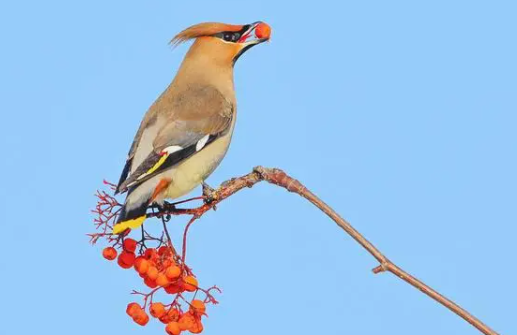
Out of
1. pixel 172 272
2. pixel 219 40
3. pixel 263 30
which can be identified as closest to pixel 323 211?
pixel 172 272

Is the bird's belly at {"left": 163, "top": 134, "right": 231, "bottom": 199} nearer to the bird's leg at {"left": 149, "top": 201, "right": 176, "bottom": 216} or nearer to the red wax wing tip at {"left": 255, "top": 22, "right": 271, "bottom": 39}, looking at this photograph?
the bird's leg at {"left": 149, "top": 201, "right": 176, "bottom": 216}

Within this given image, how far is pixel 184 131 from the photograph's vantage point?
437 cm

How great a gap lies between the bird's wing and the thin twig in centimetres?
58

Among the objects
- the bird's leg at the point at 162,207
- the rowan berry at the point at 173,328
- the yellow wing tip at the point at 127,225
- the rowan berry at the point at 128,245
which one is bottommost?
the rowan berry at the point at 173,328

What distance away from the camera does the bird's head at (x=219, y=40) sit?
478 cm

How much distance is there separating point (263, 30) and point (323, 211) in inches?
80.0

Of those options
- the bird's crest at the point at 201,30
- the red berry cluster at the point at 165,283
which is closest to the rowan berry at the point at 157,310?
the red berry cluster at the point at 165,283

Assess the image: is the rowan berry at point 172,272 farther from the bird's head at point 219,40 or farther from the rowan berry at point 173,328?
the bird's head at point 219,40

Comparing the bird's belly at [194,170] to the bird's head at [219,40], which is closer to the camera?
the bird's belly at [194,170]

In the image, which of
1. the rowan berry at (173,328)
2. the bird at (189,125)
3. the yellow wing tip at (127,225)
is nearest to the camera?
the rowan berry at (173,328)

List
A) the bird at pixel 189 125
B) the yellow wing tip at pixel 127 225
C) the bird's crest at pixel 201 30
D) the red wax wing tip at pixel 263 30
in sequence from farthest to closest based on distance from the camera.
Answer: the bird's crest at pixel 201 30, the red wax wing tip at pixel 263 30, the bird at pixel 189 125, the yellow wing tip at pixel 127 225

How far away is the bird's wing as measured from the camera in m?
4.02

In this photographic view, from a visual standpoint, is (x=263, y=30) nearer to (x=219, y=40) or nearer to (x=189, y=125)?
(x=219, y=40)

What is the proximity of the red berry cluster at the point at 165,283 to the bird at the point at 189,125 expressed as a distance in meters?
0.12
